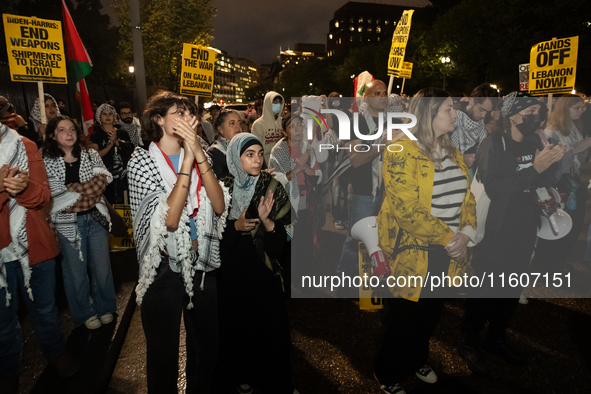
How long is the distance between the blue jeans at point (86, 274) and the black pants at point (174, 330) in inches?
58.9

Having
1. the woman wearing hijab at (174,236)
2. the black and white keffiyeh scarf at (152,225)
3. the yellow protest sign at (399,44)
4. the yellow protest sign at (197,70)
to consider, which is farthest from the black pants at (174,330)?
the yellow protest sign at (399,44)

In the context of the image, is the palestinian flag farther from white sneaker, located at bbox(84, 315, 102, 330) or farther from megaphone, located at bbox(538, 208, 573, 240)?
megaphone, located at bbox(538, 208, 573, 240)

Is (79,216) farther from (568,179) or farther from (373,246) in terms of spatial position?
(568,179)

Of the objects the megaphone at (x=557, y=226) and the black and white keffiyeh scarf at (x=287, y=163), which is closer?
the megaphone at (x=557, y=226)

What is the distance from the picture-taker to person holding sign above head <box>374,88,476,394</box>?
258 cm

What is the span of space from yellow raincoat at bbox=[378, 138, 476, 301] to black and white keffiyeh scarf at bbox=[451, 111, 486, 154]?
2155 millimetres

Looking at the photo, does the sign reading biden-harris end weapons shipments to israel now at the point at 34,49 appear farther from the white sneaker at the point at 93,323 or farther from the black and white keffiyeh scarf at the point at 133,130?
the white sneaker at the point at 93,323

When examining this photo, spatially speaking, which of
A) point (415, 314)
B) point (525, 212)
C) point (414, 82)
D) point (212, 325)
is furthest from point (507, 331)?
point (414, 82)

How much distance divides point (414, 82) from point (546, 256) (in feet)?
139

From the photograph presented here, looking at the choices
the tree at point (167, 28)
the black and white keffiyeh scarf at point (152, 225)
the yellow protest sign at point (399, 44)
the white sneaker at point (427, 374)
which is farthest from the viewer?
the tree at point (167, 28)

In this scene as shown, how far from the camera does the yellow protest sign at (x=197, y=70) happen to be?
7.43 meters

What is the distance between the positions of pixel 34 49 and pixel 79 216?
297 cm

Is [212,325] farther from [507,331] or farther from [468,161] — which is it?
[468,161]

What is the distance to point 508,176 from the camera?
3146 mm
